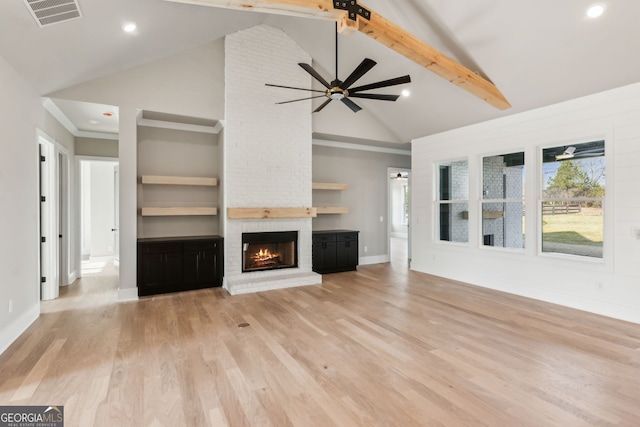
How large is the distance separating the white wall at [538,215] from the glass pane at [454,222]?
16cm

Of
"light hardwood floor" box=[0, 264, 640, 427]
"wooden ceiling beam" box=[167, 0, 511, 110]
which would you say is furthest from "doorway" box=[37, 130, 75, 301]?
"wooden ceiling beam" box=[167, 0, 511, 110]

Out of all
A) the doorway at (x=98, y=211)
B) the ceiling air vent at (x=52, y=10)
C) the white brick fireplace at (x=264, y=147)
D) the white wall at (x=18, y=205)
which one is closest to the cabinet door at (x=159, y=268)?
the white brick fireplace at (x=264, y=147)

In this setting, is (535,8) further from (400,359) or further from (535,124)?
(400,359)

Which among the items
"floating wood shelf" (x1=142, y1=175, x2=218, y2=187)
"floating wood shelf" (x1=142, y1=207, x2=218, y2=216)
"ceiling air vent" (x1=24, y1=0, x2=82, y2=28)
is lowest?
"floating wood shelf" (x1=142, y1=207, x2=218, y2=216)

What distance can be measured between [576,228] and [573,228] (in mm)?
35

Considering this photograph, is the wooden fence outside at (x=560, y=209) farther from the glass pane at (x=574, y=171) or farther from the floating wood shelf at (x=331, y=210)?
the floating wood shelf at (x=331, y=210)

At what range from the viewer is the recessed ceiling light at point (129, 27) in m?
3.57

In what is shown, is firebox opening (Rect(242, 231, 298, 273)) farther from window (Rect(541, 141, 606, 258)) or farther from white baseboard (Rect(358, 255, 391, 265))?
window (Rect(541, 141, 606, 258))

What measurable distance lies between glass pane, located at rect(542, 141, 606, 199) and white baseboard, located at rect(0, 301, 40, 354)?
22.9 ft

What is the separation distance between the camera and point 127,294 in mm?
4812

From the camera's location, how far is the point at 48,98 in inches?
168

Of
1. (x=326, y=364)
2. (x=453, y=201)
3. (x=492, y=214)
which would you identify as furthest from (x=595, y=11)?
(x=326, y=364)

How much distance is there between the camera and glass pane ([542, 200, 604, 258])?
4383 mm

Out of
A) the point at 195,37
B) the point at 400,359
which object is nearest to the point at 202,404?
the point at 400,359
